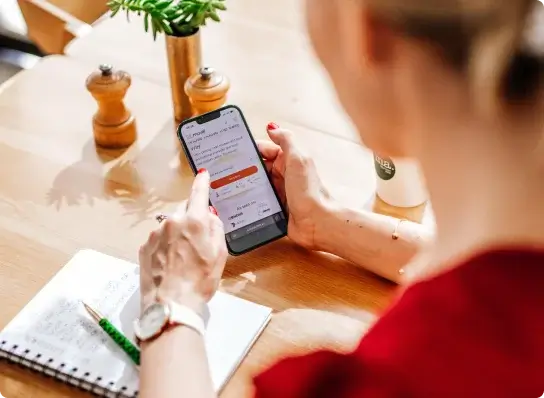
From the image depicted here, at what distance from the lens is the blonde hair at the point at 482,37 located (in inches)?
16.0

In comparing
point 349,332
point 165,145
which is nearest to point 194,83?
point 165,145

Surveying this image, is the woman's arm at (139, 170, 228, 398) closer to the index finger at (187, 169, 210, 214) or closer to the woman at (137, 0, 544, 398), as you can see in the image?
the index finger at (187, 169, 210, 214)

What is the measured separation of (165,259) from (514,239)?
1.69ft

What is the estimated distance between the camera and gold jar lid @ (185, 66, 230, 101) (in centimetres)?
116

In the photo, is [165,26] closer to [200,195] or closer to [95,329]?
[200,195]

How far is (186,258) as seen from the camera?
36.4 inches

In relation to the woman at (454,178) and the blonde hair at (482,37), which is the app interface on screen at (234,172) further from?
the blonde hair at (482,37)

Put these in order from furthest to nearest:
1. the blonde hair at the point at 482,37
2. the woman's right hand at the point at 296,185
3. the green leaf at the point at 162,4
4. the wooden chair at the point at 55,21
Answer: the wooden chair at the point at 55,21
the green leaf at the point at 162,4
the woman's right hand at the point at 296,185
the blonde hair at the point at 482,37

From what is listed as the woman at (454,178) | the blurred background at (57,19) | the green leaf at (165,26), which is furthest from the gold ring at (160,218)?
the blurred background at (57,19)

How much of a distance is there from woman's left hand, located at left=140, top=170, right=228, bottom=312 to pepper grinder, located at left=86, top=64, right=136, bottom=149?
0.86ft

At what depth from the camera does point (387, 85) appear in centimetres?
50

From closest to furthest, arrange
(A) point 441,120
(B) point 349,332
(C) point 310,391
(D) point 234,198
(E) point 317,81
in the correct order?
(A) point 441,120
(C) point 310,391
(B) point 349,332
(D) point 234,198
(E) point 317,81

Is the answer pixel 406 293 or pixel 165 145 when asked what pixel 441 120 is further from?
pixel 165 145

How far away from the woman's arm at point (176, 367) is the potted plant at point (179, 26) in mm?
492
